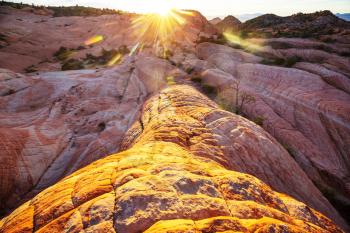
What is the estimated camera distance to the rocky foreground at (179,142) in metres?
6.40

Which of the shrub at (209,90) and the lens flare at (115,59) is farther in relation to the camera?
the lens flare at (115,59)

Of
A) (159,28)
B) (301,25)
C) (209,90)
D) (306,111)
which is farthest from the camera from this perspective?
(301,25)

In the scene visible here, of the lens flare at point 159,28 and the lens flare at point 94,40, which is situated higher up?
the lens flare at point 159,28

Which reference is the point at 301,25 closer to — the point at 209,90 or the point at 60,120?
the point at 209,90

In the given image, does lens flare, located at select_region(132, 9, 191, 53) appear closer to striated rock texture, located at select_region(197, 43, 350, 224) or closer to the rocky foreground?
the rocky foreground

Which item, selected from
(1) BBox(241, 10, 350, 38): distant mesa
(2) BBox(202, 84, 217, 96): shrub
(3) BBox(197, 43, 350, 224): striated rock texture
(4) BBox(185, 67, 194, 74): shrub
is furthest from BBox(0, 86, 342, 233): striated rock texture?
(1) BBox(241, 10, 350, 38): distant mesa

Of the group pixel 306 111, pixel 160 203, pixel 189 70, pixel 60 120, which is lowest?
pixel 60 120

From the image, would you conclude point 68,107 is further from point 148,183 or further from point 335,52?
point 335,52

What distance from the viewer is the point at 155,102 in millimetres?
19328

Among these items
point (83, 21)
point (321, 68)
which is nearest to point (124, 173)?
point (321, 68)

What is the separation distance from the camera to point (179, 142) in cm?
1190

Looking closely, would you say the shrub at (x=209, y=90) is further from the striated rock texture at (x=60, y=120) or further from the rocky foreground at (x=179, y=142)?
the striated rock texture at (x=60, y=120)

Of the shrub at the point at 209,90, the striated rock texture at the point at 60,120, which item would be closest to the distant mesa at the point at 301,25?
the shrub at the point at 209,90

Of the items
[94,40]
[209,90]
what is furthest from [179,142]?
[94,40]
